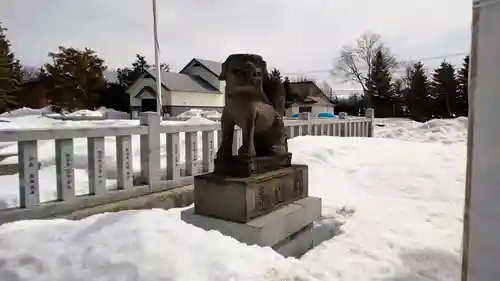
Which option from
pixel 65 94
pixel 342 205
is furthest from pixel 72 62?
pixel 342 205

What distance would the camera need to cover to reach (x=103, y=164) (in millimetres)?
3484

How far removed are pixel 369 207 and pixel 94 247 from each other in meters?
2.85

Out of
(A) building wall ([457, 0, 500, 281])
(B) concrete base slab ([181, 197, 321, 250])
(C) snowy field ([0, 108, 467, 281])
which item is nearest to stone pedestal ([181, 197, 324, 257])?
(B) concrete base slab ([181, 197, 321, 250])

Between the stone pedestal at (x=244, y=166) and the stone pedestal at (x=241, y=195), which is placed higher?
the stone pedestal at (x=244, y=166)

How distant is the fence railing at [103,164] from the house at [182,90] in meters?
19.7

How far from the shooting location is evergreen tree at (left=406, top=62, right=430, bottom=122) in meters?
26.4

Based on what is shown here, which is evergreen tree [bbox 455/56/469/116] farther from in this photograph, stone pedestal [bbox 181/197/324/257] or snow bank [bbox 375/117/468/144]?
stone pedestal [bbox 181/197/324/257]

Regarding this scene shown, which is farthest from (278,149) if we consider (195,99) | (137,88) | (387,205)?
(137,88)

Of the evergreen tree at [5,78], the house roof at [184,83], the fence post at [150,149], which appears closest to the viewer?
the fence post at [150,149]

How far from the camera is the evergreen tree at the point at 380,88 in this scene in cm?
2925

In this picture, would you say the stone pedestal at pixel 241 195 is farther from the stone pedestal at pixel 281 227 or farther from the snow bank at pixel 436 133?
the snow bank at pixel 436 133

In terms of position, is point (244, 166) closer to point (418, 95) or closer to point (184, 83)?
point (184, 83)

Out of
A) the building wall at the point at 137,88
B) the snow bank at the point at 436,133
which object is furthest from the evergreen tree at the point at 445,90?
the building wall at the point at 137,88

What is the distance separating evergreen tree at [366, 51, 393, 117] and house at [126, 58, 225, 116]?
12.5 metres
